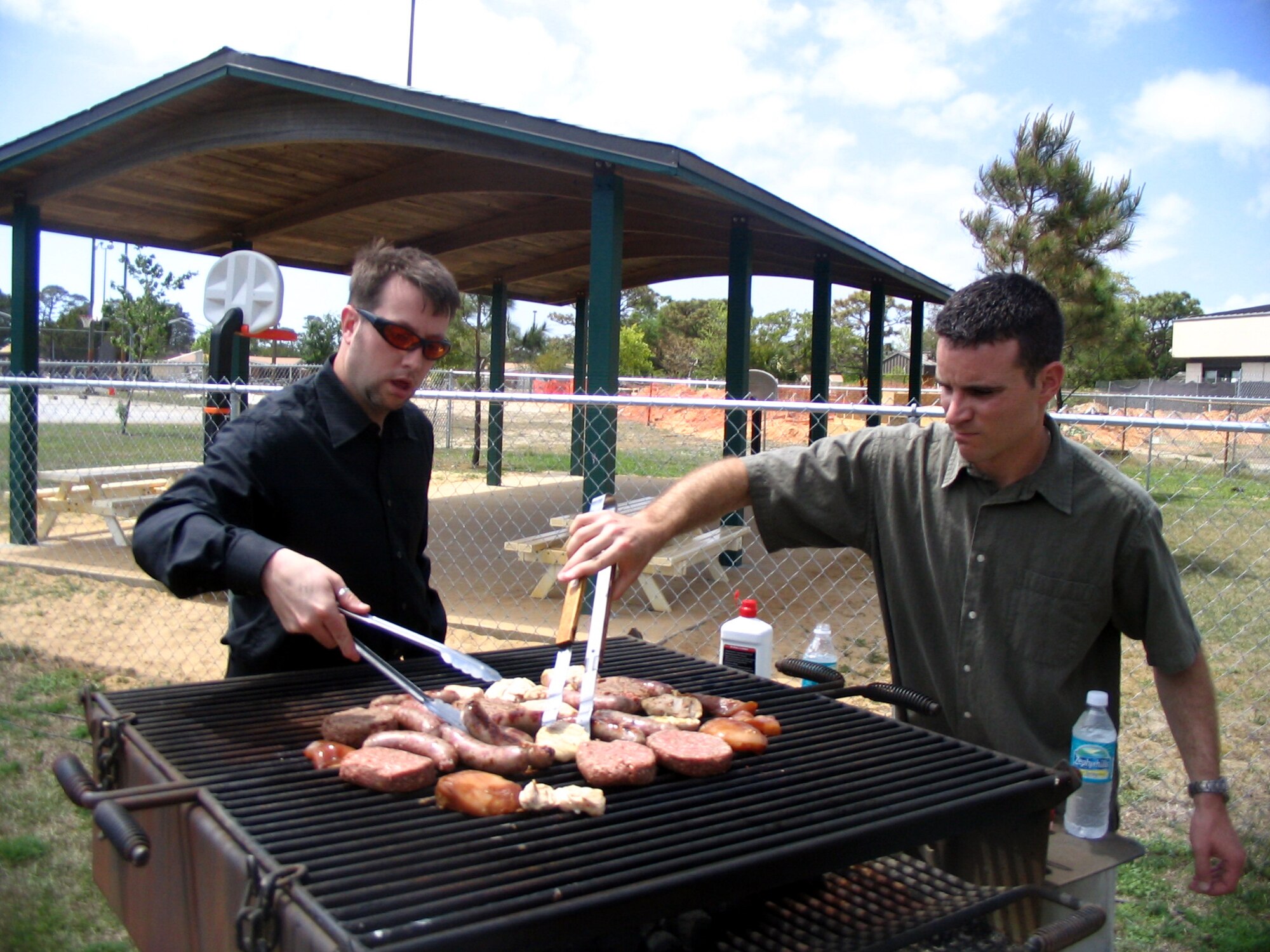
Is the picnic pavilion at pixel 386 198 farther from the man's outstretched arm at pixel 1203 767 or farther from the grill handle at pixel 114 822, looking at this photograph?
the grill handle at pixel 114 822

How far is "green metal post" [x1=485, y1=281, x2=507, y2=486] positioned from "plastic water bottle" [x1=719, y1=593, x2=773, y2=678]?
11141 mm

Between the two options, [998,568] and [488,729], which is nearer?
[488,729]

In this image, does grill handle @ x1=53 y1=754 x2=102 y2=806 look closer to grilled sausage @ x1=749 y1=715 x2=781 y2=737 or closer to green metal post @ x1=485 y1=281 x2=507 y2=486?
grilled sausage @ x1=749 y1=715 x2=781 y2=737

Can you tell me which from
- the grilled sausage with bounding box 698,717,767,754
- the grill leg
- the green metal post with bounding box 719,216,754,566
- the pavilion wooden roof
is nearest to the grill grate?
the grill leg

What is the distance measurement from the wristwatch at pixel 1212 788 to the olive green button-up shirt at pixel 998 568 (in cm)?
25

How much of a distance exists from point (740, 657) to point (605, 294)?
4646 millimetres

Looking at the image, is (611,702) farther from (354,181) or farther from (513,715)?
(354,181)

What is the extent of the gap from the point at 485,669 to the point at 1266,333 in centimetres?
6332

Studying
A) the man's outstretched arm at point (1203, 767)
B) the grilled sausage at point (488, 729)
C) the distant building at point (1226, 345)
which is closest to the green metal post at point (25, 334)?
the grilled sausage at point (488, 729)

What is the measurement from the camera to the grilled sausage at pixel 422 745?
5.99ft

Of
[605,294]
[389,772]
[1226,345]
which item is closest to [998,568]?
[389,772]

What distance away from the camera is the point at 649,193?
852 cm

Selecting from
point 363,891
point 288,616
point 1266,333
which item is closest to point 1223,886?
point 363,891

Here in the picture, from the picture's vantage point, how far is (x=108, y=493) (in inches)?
416
